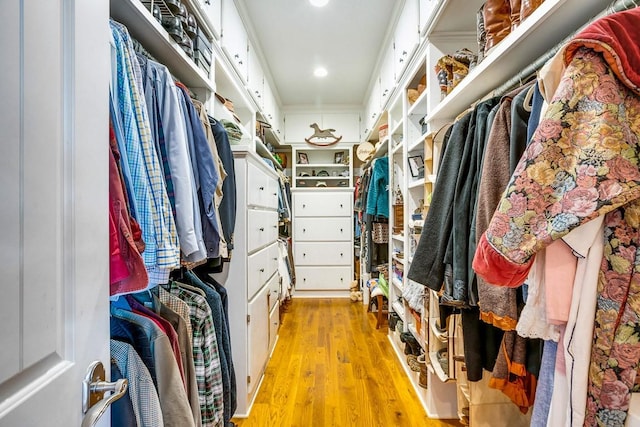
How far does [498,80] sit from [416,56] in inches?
31.9

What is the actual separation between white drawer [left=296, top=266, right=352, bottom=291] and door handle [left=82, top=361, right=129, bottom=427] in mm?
3599

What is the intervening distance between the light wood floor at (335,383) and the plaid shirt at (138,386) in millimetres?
1088

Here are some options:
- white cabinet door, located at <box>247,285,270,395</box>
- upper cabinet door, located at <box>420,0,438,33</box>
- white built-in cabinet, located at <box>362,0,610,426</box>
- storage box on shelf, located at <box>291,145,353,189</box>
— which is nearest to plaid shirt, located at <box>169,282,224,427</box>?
white cabinet door, located at <box>247,285,270,395</box>

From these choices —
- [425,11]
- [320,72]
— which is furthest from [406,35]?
[320,72]

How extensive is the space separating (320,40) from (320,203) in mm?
2015

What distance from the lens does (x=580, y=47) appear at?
56 cm

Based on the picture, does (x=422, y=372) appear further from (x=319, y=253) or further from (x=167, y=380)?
(x=319, y=253)

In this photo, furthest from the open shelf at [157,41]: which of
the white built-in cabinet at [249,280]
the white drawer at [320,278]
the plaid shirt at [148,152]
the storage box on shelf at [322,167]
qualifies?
the white drawer at [320,278]

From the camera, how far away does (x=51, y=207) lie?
0.43 meters

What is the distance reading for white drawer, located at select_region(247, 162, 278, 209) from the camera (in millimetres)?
1742

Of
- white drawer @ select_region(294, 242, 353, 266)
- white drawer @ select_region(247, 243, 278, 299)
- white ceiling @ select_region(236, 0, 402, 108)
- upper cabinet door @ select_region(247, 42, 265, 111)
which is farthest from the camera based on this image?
white drawer @ select_region(294, 242, 353, 266)

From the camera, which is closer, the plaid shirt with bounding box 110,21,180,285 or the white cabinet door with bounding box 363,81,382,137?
the plaid shirt with bounding box 110,21,180,285

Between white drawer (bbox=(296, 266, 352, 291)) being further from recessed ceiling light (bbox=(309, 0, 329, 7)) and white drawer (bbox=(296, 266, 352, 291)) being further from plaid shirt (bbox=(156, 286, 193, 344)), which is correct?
plaid shirt (bbox=(156, 286, 193, 344))

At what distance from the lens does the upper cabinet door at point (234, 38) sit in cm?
180
